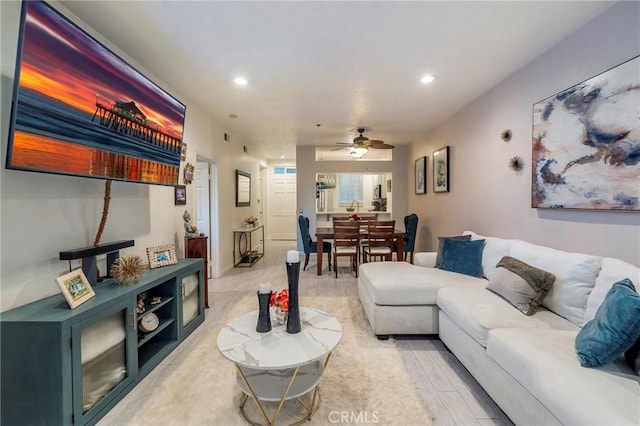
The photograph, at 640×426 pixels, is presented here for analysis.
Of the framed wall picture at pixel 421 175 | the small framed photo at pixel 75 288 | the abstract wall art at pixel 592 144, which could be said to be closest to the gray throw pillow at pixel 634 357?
the abstract wall art at pixel 592 144

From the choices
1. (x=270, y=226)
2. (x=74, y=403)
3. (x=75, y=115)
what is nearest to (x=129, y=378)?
(x=74, y=403)

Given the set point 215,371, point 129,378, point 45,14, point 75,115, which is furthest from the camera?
point 215,371

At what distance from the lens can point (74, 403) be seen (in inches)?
55.7

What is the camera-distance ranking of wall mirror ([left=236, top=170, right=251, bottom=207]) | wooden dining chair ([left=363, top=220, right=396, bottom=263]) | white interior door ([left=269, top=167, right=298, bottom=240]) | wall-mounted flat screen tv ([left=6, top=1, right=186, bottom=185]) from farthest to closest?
white interior door ([left=269, top=167, right=298, bottom=240]), wall mirror ([left=236, top=170, right=251, bottom=207]), wooden dining chair ([left=363, top=220, right=396, bottom=263]), wall-mounted flat screen tv ([left=6, top=1, right=186, bottom=185])

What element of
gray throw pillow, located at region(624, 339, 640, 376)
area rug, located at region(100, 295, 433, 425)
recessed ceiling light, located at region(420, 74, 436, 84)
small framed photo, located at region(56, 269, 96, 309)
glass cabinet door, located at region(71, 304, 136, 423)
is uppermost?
recessed ceiling light, located at region(420, 74, 436, 84)

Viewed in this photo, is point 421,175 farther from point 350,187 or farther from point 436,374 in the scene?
point 436,374

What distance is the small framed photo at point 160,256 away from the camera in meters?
2.41

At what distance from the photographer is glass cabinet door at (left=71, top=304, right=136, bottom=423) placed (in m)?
1.44

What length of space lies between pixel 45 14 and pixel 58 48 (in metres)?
0.15

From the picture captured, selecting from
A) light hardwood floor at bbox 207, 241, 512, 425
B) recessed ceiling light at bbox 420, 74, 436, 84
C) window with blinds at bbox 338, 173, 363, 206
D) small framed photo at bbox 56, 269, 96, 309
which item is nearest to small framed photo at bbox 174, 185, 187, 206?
light hardwood floor at bbox 207, 241, 512, 425

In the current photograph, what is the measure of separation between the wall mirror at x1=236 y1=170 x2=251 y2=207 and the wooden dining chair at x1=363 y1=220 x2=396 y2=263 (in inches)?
109

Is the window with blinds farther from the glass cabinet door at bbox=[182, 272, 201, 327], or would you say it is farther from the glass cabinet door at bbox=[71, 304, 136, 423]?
the glass cabinet door at bbox=[71, 304, 136, 423]

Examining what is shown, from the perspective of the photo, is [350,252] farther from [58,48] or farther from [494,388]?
[58,48]

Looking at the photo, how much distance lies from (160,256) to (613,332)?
10.0 ft
